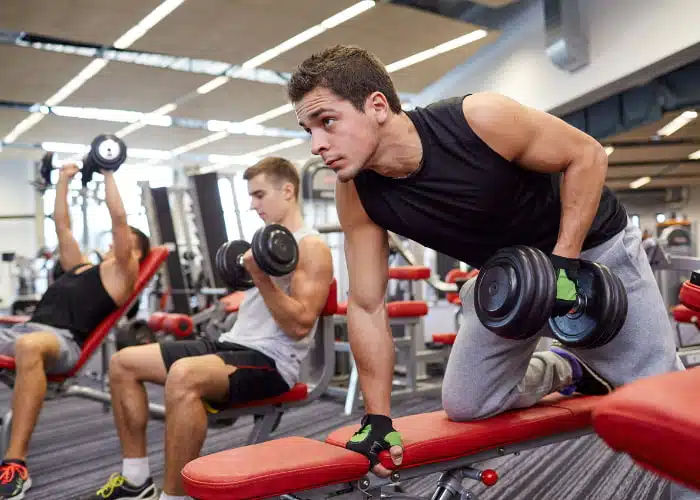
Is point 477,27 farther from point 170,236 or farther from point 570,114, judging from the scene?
point 170,236

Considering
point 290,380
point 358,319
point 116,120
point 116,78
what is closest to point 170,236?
point 116,78

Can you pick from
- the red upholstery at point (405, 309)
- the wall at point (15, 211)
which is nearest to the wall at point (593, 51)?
the red upholstery at point (405, 309)

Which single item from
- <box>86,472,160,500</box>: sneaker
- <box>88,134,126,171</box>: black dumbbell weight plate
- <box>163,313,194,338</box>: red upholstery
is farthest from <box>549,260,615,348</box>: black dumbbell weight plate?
<box>163,313,194,338</box>: red upholstery

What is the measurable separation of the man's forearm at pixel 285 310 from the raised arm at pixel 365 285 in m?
0.40

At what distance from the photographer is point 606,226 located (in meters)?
1.58

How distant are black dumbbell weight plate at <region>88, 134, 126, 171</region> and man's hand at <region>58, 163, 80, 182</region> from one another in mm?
379

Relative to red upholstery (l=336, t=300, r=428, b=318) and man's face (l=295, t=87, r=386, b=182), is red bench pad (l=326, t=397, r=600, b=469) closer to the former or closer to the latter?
man's face (l=295, t=87, r=386, b=182)

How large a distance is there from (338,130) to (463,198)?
12.1 inches

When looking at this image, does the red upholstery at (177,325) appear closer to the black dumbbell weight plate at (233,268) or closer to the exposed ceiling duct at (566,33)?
the black dumbbell weight plate at (233,268)

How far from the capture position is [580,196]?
142 cm

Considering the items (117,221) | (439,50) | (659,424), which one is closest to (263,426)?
(117,221)

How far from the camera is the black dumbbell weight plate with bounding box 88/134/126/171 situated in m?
2.62

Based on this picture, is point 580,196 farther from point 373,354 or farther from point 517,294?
point 373,354

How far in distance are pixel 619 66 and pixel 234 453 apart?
4836 mm
